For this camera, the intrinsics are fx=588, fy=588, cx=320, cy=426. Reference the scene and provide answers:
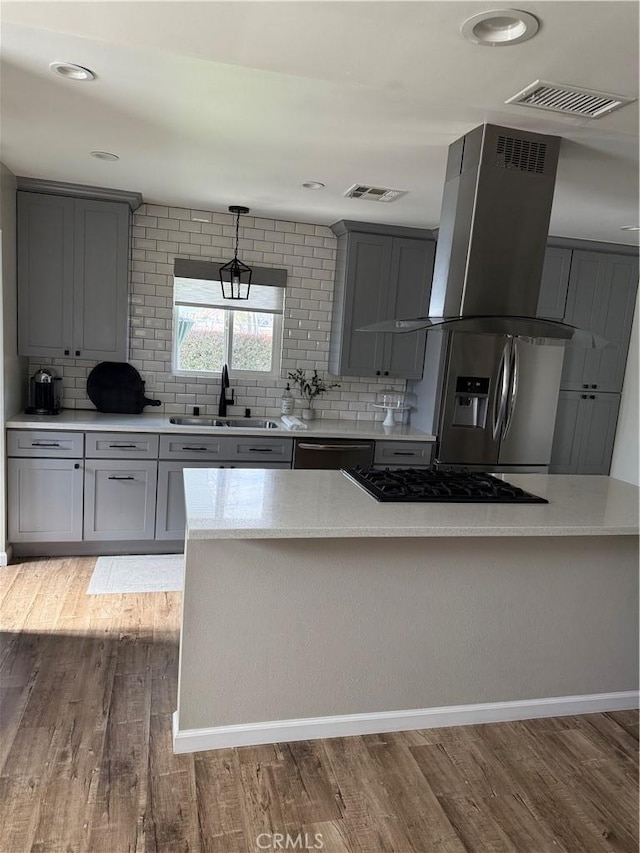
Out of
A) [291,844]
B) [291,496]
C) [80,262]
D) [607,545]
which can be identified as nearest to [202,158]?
[80,262]

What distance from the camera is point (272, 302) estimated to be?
15.4 ft

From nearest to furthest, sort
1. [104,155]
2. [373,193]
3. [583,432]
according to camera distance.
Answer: [104,155], [373,193], [583,432]

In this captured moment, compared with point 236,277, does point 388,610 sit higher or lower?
lower

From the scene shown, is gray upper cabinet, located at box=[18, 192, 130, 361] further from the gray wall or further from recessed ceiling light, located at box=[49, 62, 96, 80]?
recessed ceiling light, located at box=[49, 62, 96, 80]

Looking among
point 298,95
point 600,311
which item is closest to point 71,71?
point 298,95

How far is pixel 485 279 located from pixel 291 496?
1.22m

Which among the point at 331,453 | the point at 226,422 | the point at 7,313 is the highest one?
the point at 7,313

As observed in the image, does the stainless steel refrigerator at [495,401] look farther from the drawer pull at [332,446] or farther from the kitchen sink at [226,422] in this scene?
the kitchen sink at [226,422]

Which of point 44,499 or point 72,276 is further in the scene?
point 72,276

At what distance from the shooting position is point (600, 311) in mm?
4746

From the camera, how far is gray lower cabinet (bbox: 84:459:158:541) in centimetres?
386

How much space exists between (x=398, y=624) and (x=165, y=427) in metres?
2.20

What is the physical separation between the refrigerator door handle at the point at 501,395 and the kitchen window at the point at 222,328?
1.73 meters

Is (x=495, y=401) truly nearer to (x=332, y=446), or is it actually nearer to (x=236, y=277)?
(x=332, y=446)
